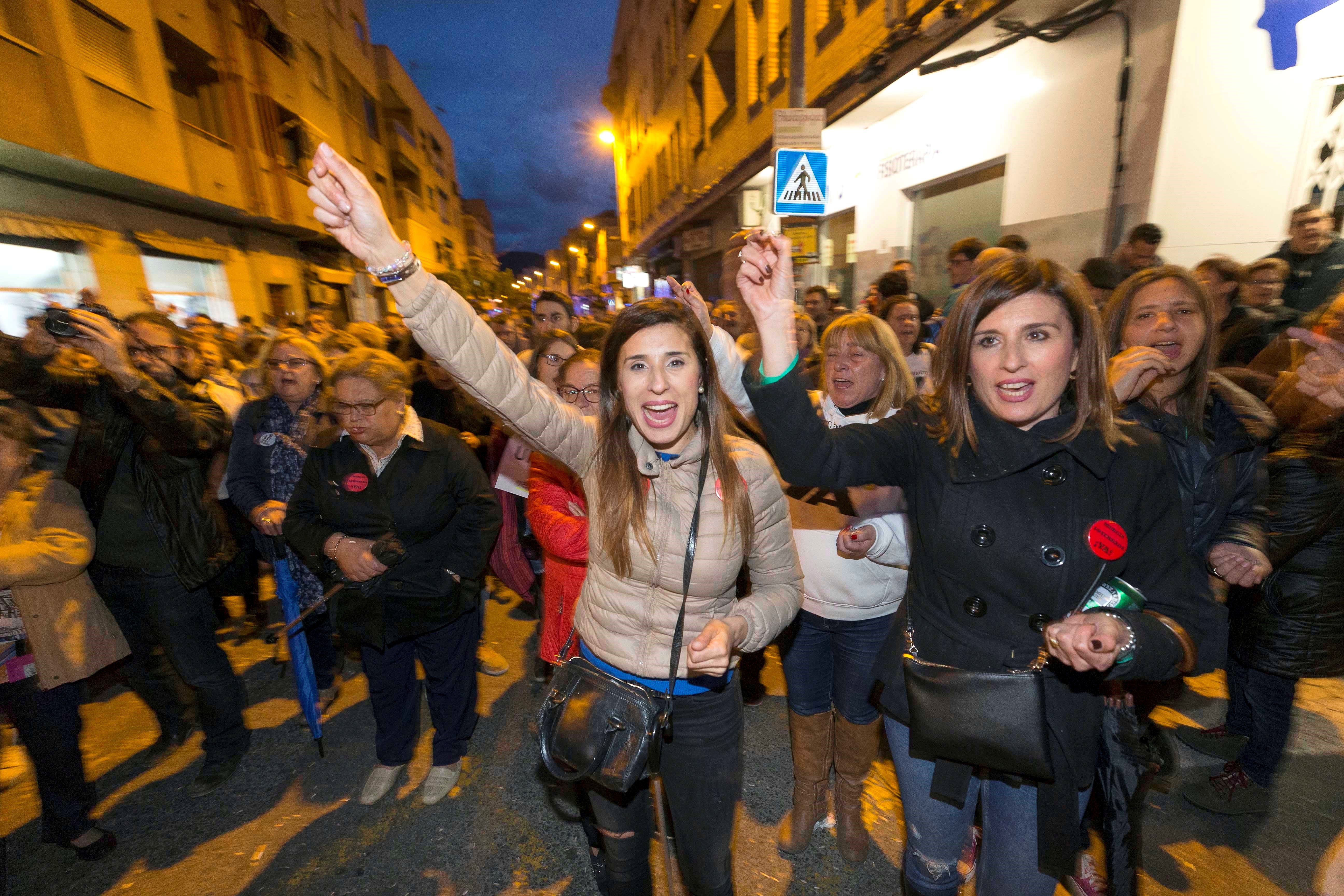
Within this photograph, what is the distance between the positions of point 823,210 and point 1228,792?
5.05m

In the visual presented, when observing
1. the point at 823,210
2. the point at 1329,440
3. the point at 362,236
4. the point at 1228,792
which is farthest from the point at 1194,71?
the point at 362,236

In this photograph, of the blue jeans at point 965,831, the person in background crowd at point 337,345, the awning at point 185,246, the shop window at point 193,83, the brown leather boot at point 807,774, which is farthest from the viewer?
the shop window at point 193,83

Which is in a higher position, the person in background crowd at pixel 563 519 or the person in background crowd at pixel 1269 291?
the person in background crowd at pixel 1269 291

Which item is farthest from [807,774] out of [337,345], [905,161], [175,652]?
[905,161]

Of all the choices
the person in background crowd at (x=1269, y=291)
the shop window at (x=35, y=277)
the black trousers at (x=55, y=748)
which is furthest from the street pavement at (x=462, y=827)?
the shop window at (x=35, y=277)

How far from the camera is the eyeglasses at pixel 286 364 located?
343 cm

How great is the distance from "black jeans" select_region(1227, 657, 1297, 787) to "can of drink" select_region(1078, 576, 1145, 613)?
1.98 metres

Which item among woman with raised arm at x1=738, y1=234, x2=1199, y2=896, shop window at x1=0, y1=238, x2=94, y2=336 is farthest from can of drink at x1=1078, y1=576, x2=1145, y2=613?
shop window at x1=0, y1=238, x2=94, y2=336

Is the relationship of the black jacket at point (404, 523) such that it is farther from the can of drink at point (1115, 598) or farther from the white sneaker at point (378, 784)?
the can of drink at point (1115, 598)

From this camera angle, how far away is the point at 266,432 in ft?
11.2

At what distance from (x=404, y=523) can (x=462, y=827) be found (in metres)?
1.54

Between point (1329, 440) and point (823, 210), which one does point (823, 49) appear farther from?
point (1329, 440)

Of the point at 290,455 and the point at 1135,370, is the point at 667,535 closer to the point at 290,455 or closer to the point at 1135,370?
the point at 1135,370

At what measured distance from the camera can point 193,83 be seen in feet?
47.3
